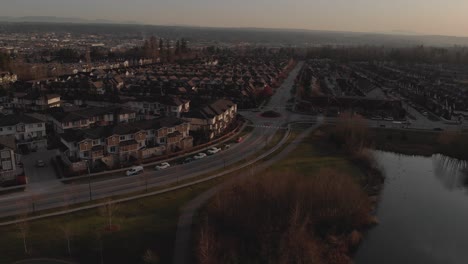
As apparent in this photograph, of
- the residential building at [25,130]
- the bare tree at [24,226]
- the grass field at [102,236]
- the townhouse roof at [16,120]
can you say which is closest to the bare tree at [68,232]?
the grass field at [102,236]

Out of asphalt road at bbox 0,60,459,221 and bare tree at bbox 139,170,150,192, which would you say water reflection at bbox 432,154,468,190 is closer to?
asphalt road at bbox 0,60,459,221

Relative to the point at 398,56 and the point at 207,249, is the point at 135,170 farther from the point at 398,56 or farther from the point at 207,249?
the point at 398,56

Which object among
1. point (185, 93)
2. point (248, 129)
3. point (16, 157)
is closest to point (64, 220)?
point (16, 157)

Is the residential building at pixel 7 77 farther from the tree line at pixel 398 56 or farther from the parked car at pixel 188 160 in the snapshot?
the tree line at pixel 398 56

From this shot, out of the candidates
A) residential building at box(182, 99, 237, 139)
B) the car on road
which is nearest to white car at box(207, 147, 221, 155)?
residential building at box(182, 99, 237, 139)

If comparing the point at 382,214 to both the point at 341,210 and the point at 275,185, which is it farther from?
the point at 275,185

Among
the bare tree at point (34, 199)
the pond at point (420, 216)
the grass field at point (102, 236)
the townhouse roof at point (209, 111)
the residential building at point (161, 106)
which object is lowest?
the pond at point (420, 216)

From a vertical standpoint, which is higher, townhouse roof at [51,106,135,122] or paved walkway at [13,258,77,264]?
townhouse roof at [51,106,135,122]

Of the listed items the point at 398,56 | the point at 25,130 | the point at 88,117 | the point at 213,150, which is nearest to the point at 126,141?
the point at 213,150
